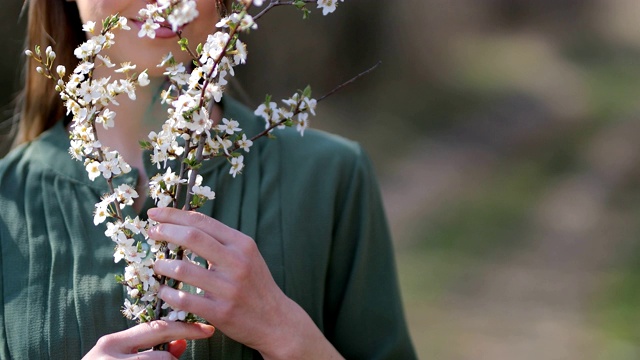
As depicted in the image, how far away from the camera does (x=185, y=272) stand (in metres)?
1.19

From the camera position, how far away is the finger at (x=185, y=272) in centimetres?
119

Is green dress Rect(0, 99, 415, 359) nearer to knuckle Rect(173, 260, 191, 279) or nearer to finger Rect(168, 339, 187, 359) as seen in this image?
finger Rect(168, 339, 187, 359)

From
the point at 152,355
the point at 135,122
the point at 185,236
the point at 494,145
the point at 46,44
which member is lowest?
the point at 152,355

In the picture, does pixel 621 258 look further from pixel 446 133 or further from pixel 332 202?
pixel 332 202

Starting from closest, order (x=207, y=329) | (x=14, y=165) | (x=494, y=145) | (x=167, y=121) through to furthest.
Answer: (x=167, y=121) → (x=207, y=329) → (x=14, y=165) → (x=494, y=145)

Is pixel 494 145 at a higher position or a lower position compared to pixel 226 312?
higher

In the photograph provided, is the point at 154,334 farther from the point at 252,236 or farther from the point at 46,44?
the point at 46,44

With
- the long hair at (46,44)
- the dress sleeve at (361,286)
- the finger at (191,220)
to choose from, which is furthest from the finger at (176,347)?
the long hair at (46,44)

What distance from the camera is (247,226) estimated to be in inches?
61.5

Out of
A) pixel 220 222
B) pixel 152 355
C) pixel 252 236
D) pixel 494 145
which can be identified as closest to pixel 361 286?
pixel 252 236

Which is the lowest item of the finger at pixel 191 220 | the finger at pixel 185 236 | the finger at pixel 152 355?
the finger at pixel 152 355

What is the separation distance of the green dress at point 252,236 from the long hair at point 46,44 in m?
0.06

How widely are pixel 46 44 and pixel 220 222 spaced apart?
0.59 m

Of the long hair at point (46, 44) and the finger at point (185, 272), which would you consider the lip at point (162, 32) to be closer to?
the long hair at point (46, 44)
